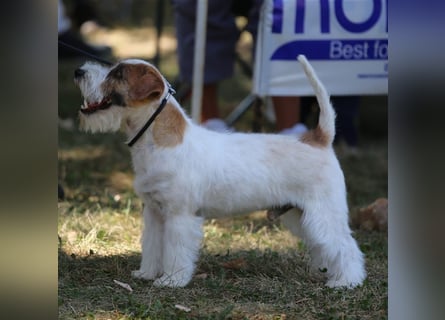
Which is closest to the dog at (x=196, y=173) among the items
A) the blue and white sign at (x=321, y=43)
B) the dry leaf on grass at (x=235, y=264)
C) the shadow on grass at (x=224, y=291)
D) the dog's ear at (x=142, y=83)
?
the dog's ear at (x=142, y=83)

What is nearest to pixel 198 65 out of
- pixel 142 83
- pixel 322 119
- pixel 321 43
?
pixel 321 43

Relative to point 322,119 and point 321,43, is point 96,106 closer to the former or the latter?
point 322,119

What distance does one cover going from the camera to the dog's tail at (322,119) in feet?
12.4

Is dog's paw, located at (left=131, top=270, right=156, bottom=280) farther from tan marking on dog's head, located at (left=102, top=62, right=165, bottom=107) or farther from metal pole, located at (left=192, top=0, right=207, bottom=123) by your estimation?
metal pole, located at (left=192, top=0, right=207, bottom=123)

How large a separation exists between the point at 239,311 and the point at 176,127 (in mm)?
888

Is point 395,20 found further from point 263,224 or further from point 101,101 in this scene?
point 263,224

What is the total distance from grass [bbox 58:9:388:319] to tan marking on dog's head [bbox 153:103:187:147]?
26.3 inches

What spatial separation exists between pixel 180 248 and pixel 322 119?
0.92 meters

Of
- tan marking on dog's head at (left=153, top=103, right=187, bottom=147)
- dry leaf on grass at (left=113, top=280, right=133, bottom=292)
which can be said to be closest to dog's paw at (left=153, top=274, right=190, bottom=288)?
dry leaf on grass at (left=113, top=280, right=133, bottom=292)

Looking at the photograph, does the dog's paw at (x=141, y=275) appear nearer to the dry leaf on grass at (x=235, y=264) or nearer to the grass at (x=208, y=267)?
the grass at (x=208, y=267)

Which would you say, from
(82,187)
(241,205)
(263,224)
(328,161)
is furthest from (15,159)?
(82,187)

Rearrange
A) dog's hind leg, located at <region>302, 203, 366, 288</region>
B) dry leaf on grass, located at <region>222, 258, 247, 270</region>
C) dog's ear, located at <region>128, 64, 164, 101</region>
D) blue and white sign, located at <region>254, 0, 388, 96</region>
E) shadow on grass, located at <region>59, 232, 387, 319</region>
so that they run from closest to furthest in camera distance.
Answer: shadow on grass, located at <region>59, 232, 387, 319</region>, dog's ear, located at <region>128, 64, 164, 101</region>, dog's hind leg, located at <region>302, 203, 366, 288</region>, dry leaf on grass, located at <region>222, 258, 247, 270</region>, blue and white sign, located at <region>254, 0, 388, 96</region>

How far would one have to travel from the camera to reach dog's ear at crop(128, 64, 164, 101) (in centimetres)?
358

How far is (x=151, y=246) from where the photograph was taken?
382 centimetres
